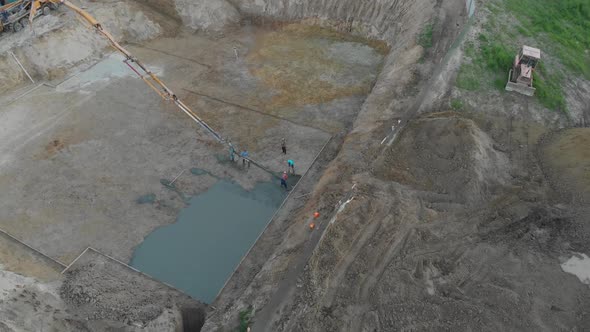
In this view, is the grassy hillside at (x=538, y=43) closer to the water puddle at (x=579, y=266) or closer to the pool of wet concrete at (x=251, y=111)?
the pool of wet concrete at (x=251, y=111)

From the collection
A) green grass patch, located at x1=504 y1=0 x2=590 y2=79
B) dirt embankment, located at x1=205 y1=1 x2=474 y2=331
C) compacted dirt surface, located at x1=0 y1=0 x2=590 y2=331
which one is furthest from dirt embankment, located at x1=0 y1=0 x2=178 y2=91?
green grass patch, located at x1=504 y1=0 x2=590 y2=79

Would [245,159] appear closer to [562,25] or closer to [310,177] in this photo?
[310,177]

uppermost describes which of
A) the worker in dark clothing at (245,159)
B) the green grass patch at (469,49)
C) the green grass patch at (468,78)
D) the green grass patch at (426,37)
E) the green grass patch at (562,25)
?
the green grass patch at (562,25)

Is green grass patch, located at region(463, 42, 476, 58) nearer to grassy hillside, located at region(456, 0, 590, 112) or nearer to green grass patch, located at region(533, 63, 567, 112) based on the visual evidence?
grassy hillside, located at region(456, 0, 590, 112)

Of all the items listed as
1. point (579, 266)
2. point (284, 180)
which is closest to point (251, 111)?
point (284, 180)

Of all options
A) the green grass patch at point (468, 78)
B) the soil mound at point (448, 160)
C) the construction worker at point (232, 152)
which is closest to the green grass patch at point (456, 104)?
the green grass patch at point (468, 78)
